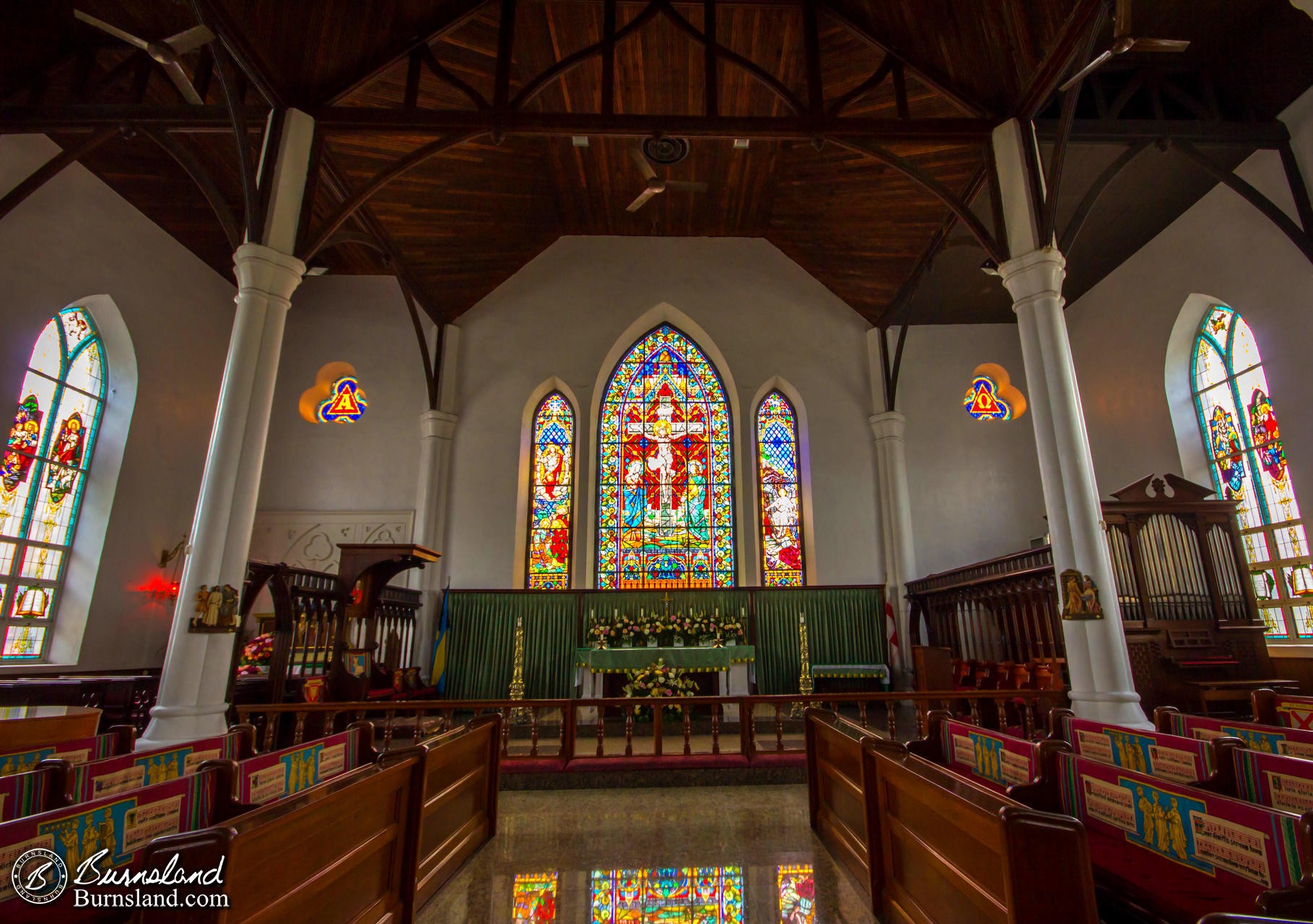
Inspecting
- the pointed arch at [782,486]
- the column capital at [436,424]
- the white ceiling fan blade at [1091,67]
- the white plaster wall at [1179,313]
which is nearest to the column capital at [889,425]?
the pointed arch at [782,486]

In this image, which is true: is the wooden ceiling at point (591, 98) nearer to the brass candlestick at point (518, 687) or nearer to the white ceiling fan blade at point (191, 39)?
the white ceiling fan blade at point (191, 39)

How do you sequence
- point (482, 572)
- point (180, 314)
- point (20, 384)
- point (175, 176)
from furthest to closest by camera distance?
1. point (482, 572)
2. point (180, 314)
3. point (175, 176)
4. point (20, 384)

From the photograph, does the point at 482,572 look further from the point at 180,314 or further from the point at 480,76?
the point at 480,76

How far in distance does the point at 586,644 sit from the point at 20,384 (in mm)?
6479

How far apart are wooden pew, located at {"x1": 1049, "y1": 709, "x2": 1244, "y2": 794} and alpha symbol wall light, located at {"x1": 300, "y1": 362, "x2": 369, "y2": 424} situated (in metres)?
9.27

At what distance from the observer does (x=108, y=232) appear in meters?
7.51

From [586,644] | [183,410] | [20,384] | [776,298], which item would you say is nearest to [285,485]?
[183,410]

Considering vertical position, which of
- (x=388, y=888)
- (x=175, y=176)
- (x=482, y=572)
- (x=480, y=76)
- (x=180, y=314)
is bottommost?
→ (x=388, y=888)

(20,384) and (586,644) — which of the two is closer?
(20,384)

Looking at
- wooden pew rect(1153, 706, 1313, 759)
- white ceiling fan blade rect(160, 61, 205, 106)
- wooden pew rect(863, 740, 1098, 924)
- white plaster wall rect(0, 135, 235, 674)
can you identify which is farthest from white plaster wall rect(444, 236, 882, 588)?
wooden pew rect(863, 740, 1098, 924)

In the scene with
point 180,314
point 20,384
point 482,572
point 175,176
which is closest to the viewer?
point 20,384

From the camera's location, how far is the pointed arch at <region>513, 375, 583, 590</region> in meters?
9.46

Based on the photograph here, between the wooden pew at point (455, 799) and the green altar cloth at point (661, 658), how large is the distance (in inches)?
143

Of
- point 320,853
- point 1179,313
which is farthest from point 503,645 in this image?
point 1179,313
